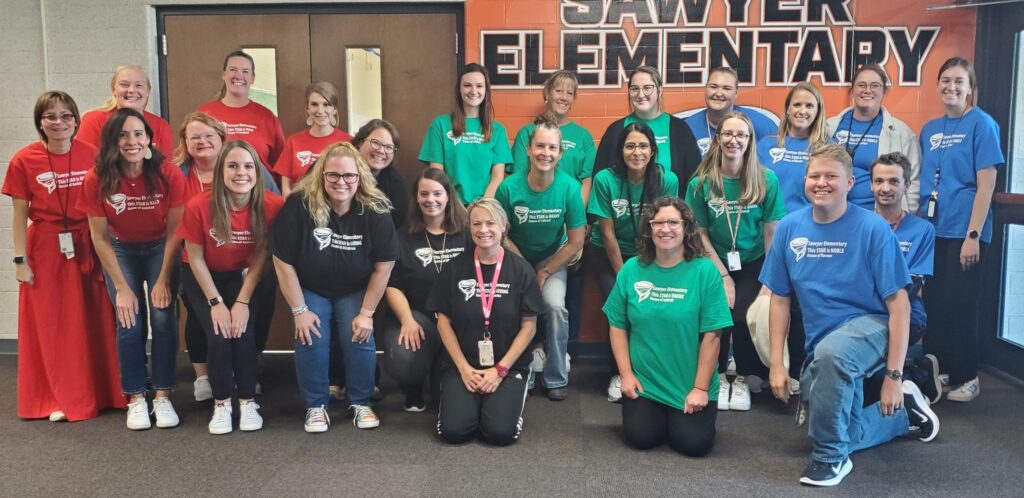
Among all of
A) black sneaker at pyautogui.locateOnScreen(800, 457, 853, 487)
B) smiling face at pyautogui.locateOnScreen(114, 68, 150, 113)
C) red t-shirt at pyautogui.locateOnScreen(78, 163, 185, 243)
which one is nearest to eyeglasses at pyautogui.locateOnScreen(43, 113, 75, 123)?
red t-shirt at pyautogui.locateOnScreen(78, 163, 185, 243)

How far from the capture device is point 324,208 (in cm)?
325

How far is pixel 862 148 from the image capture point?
3914 millimetres

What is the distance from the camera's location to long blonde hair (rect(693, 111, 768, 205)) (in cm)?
354

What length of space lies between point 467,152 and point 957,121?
2457 mm

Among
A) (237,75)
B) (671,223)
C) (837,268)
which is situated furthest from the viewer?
(237,75)

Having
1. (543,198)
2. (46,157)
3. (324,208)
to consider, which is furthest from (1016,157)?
(46,157)

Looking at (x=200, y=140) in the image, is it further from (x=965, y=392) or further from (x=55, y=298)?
(x=965, y=392)

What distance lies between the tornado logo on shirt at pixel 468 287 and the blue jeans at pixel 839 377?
1.36m

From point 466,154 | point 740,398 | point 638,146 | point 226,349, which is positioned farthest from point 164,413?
→ point 740,398

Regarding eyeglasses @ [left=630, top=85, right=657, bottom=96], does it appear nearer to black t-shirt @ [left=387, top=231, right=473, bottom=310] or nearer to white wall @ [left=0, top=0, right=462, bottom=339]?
black t-shirt @ [left=387, top=231, right=473, bottom=310]

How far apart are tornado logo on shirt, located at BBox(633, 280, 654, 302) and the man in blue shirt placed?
1.50 ft

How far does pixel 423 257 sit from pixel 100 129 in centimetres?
185

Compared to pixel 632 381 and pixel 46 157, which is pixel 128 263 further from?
pixel 632 381

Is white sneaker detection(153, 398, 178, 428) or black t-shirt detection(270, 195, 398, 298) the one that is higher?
black t-shirt detection(270, 195, 398, 298)
